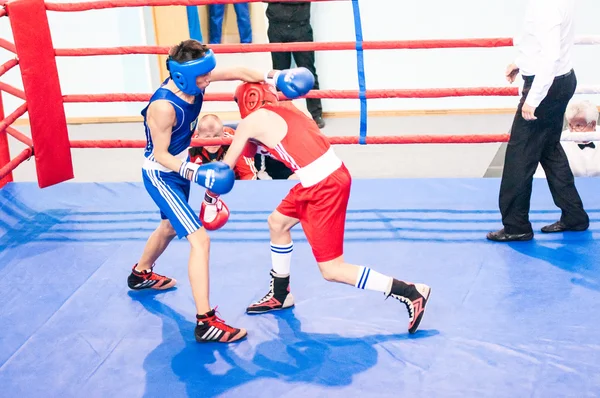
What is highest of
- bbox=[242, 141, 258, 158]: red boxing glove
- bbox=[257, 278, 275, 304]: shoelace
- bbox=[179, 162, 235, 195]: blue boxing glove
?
bbox=[242, 141, 258, 158]: red boxing glove

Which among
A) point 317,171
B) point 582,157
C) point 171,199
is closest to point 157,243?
point 171,199

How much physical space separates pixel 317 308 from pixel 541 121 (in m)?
1.43

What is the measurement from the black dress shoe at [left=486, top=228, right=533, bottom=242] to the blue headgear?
68.4 inches

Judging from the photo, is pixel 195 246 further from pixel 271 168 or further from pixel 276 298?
pixel 271 168

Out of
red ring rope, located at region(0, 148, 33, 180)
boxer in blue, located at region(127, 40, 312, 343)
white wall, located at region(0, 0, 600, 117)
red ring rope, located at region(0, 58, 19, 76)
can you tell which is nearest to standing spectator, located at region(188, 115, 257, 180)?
red ring rope, located at region(0, 148, 33, 180)

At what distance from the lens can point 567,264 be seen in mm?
3818

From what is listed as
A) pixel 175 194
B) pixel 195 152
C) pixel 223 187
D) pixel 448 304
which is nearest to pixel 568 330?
pixel 448 304

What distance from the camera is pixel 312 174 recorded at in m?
3.20

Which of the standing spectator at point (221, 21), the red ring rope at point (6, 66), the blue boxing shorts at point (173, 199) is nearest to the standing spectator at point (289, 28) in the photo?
the standing spectator at point (221, 21)

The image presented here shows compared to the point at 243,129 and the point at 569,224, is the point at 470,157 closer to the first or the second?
the point at 569,224

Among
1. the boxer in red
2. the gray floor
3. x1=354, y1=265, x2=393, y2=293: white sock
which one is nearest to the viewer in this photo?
the boxer in red

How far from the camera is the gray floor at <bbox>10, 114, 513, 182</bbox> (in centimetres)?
619

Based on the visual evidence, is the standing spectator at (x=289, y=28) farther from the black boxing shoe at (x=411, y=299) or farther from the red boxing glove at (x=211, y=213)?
the black boxing shoe at (x=411, y=299)

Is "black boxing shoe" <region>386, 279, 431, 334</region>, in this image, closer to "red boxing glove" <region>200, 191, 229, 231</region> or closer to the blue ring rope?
"red boxing glove" <region>200, 191, 229, 231</region>
